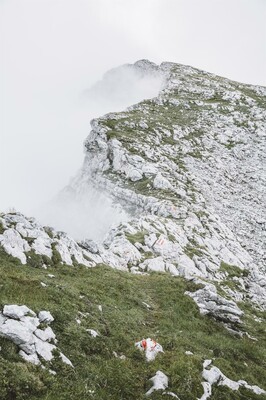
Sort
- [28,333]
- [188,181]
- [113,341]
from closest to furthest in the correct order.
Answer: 1. [28,333]
2. [113,341]
3. [188,181]

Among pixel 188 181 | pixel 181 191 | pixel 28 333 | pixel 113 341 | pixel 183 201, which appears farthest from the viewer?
pixel 188 181

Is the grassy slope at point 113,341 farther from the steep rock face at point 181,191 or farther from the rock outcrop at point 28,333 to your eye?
the steep rock face at point 181,191

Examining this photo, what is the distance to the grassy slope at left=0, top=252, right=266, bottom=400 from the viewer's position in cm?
1328

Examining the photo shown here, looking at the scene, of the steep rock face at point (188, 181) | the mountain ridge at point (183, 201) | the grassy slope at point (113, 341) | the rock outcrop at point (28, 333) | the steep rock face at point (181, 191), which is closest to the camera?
the grassy slope at point (113, 341)

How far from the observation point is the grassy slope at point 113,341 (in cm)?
1328

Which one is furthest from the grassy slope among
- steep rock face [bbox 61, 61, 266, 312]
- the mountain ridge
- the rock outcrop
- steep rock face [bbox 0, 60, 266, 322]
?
steep rock face [bbox 61, 61, 266, 312]

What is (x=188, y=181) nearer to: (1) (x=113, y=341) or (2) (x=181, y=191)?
(2) (x=181, y=191)

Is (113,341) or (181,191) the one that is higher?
(181,191)

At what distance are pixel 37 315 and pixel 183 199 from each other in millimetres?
43667

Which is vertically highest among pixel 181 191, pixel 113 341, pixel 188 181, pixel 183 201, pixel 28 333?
pixel 188 181

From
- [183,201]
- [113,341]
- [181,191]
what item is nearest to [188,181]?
[181,191]

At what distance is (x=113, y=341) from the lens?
18.5m

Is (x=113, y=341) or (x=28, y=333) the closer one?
(x=28, y=333)

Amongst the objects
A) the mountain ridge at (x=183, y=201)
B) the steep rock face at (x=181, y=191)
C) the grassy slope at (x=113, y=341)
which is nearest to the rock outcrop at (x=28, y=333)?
the grassy slope at (x=113, y=341)
